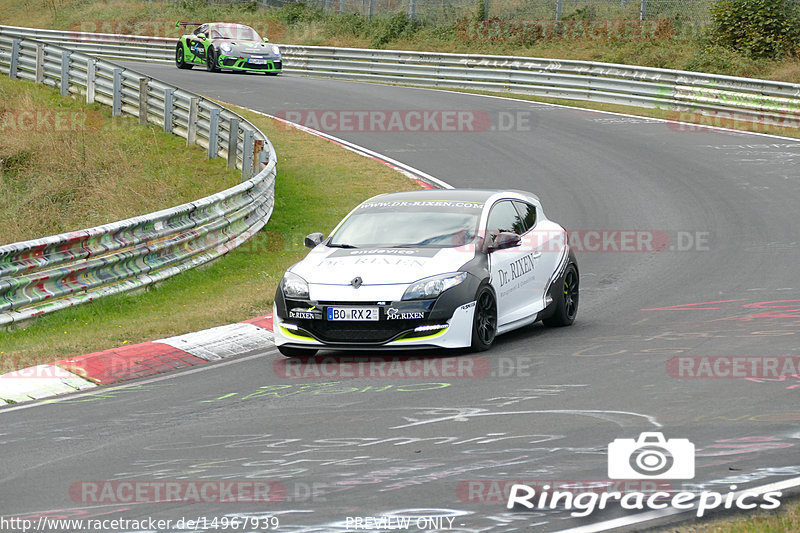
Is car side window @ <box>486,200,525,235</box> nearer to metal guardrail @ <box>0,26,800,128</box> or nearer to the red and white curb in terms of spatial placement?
the red and white curb

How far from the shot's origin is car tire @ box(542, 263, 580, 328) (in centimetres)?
1159

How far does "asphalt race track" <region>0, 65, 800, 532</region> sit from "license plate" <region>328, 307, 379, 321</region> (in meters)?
0.45

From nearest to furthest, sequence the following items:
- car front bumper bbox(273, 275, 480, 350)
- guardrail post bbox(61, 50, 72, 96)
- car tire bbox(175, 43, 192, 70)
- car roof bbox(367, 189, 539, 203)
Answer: car front bumper bbox(273, 275, 480, 350) → car roof bbox(367, 189, 539, 203) → guardrail post bbox(61, 50, 72, 96) → car tire bbox(175, 43, 192, 70)

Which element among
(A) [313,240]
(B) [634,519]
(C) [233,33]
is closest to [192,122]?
(A) [313,240]

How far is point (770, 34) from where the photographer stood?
108ft

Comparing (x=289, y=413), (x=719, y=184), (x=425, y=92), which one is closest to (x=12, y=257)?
(x=289, y=413)

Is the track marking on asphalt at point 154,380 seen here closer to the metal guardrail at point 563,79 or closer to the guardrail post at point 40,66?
the metal guardrail at point 563,79

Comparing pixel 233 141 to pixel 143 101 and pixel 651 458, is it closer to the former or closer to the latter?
pixel 143 101

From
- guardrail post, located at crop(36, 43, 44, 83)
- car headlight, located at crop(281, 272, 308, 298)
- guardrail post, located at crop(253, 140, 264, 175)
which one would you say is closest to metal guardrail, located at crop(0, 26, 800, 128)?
guardrail post, located at crop(36, 43, 44, 83)

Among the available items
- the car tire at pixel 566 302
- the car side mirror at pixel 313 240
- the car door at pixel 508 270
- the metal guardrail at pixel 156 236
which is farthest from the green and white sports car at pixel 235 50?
the car side mirror at pixel 313 240

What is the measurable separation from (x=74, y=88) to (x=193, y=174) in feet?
26.8

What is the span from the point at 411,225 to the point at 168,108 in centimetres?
1426

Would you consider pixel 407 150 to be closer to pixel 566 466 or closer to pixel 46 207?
pixel 46 207

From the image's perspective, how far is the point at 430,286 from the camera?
9.88 meters
